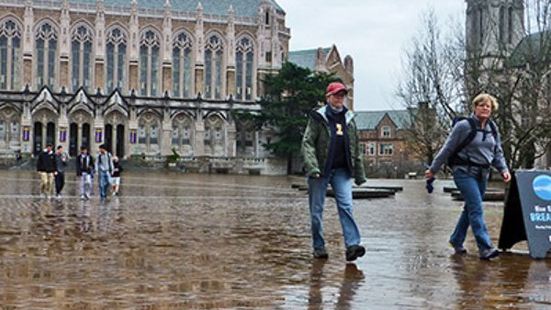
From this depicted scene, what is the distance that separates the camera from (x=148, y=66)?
85.1 metres

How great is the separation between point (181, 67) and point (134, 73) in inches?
188

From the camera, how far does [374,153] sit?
13050cm

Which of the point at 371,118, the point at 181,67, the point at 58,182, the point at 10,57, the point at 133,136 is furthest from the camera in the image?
the point at 371,118

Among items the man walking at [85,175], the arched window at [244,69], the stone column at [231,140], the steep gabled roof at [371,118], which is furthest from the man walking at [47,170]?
the steep gabled roof at [371,118]

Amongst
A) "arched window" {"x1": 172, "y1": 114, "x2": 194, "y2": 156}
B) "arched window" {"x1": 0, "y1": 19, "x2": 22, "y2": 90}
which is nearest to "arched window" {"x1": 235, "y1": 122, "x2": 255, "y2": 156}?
"arched window" {"x1": 172, "y1": 114, "x2": 194, "y2": 156}

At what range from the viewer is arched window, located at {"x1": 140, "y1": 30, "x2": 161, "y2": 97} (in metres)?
84.9

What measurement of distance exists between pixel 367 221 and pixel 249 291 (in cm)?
954

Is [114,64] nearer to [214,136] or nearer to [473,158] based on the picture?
[214,136]

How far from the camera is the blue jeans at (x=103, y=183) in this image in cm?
2547

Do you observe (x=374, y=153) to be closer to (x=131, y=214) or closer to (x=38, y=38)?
(x=38, y=38)

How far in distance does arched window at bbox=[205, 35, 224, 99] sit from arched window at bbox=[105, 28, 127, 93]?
820cm

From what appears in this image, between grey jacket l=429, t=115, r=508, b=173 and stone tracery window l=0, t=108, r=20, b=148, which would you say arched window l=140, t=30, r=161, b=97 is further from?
grey jacket l=429, t=115, r=508, b=173

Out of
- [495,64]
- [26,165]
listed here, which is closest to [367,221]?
[495,64]

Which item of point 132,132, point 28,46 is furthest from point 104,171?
point 28,46
